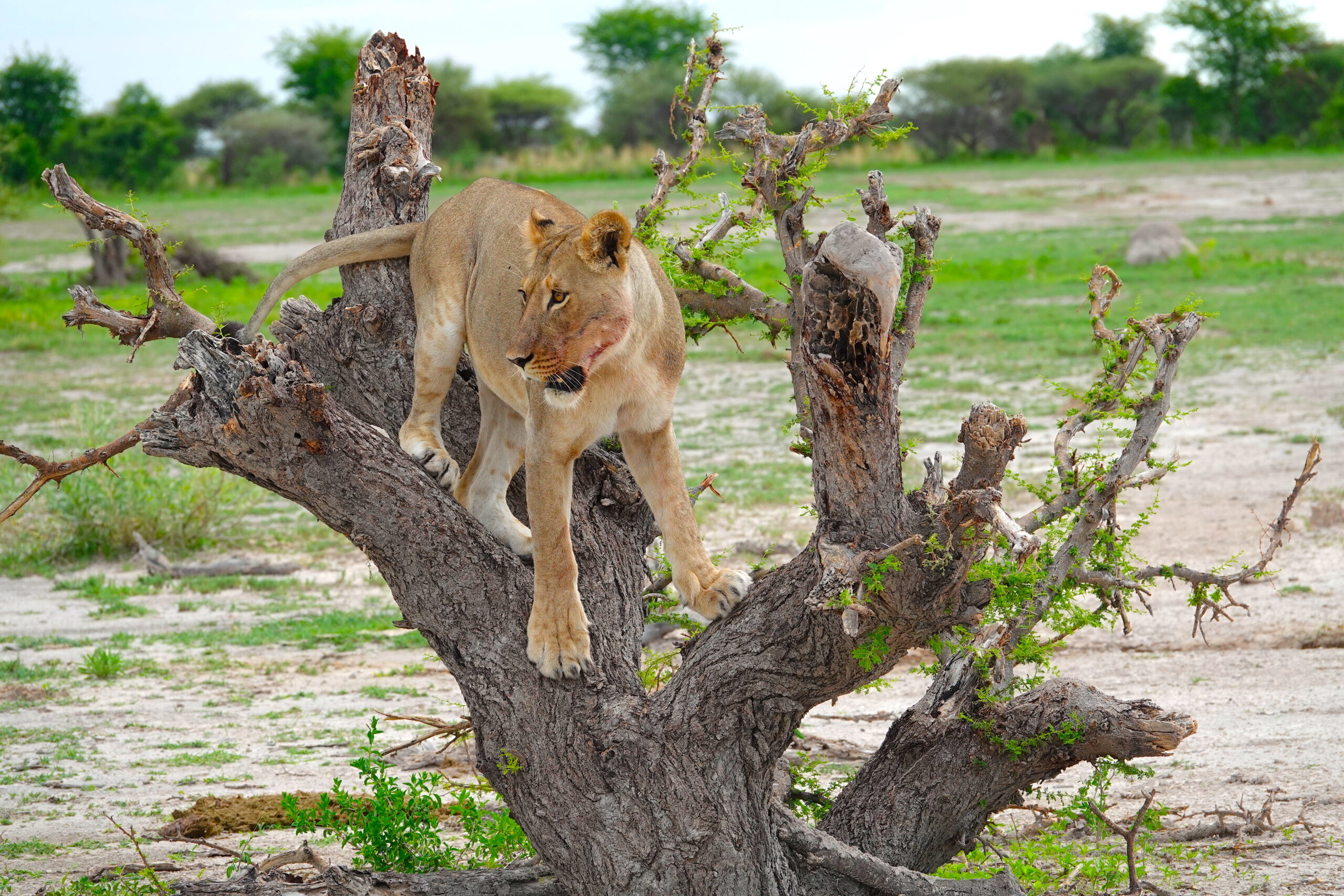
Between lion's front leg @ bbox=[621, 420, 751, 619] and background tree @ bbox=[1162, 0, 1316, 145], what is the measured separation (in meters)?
58.6

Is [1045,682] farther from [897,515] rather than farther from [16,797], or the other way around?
[16,797]

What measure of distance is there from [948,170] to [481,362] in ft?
149

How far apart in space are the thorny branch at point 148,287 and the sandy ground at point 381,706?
184cm

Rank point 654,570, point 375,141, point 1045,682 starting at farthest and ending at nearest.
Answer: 1. point 654,570
2. point 375,141
3. point 1045,682

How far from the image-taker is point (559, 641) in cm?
396

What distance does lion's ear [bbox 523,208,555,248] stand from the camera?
3.90 metres

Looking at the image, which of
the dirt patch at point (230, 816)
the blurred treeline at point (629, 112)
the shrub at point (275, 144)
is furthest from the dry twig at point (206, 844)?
the shrub at point (275, 144)

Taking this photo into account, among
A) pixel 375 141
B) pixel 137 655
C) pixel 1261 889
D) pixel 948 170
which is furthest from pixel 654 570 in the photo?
pixel 948 170

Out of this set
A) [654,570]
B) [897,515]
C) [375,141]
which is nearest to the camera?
[897,515]

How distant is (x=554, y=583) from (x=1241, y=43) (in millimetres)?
63072

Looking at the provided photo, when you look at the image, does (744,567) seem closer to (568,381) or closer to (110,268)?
(568,381)

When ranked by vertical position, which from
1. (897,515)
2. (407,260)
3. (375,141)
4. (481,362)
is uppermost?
(375,141)

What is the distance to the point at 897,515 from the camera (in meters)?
3.37

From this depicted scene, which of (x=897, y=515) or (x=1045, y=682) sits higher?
(x=897, y=515)
